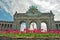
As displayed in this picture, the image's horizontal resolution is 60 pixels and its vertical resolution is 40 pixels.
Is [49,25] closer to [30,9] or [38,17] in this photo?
[38,17]

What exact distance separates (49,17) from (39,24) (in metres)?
3.75

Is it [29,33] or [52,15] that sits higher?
[52,15]

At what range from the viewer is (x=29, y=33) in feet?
56.3

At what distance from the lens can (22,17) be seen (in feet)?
A: 145

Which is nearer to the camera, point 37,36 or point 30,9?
point 37,36

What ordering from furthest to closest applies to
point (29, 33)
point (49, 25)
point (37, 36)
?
point (49, 25) → point (29, 33) → point (37, 36)

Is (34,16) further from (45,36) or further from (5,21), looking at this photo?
→ (45,36)

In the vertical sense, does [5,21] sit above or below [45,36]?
above

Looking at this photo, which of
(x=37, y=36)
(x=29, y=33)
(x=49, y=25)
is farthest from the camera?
(x=49, y=25)

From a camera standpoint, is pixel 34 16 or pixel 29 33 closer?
pixel 29 33

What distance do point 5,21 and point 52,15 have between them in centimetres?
1483

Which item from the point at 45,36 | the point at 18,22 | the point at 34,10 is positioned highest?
the point at 34,10

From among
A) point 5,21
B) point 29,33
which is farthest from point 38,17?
point 29,33

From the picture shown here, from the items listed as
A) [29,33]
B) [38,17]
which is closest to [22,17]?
[38,17]
